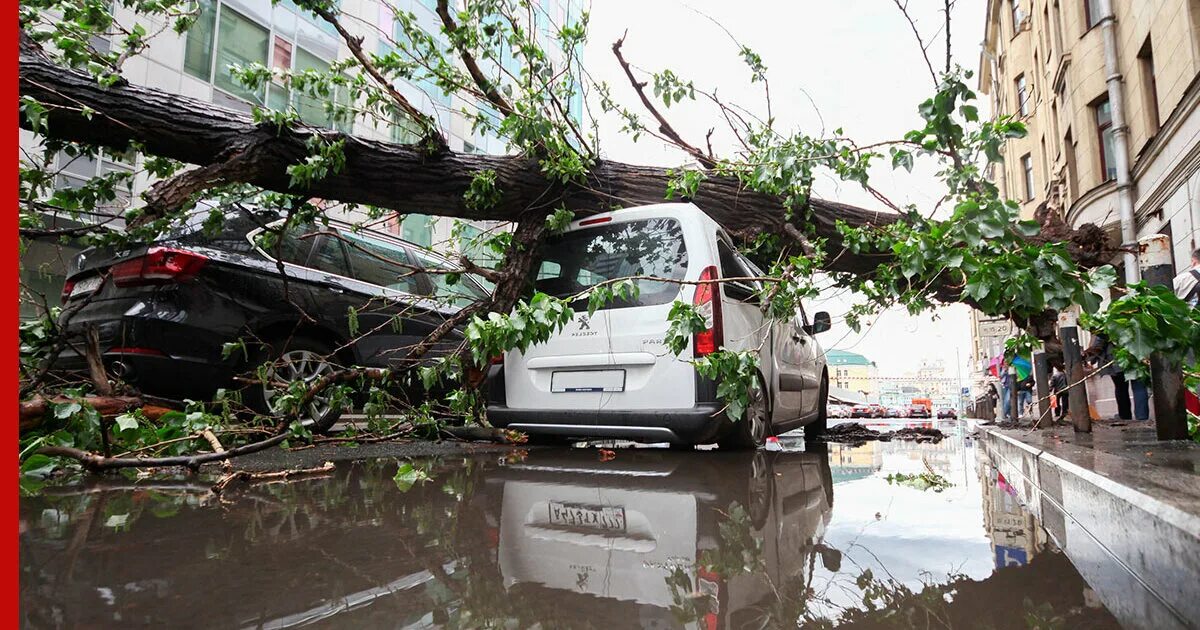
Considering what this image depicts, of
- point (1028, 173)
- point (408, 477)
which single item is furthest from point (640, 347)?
point (1028, 173)

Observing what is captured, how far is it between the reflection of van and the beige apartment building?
2783 millimetres

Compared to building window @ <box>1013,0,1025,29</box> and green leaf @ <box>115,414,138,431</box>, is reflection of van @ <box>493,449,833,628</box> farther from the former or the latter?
building window @ <box>1013,0,1025,29</box>

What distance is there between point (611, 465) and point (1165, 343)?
9.54 ft

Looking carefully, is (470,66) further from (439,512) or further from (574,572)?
(574,572)

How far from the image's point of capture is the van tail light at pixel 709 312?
4.49 meters

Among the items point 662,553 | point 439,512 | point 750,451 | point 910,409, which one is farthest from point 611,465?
point 910,409

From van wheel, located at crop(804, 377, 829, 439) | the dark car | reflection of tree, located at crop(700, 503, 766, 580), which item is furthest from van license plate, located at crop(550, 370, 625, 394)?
van wheel, located at crop(804, 377, 829, 439)

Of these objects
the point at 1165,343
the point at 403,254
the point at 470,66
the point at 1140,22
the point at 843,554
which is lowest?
the point at 843,554

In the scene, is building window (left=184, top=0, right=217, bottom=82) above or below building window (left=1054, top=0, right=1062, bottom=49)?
below

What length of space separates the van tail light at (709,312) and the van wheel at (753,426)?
0.54m

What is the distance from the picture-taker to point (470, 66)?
223 inches

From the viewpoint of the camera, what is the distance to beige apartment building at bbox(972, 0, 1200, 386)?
36.0ft

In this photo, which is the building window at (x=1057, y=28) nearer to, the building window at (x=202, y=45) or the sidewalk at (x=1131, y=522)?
the sidewalk at (x=1131, y=522)

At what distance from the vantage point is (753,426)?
199 inches
